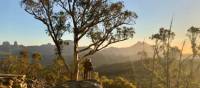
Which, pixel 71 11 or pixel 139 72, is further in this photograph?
pixel 139 72

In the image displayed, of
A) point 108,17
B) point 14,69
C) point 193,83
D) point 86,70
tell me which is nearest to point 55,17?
point 108,17

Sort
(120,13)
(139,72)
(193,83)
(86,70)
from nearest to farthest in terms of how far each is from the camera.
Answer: (86,70) → (120,13) → (193,83) → (139,72)

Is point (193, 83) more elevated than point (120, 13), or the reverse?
point (120, 13)

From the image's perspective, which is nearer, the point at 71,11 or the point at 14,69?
the point at 71,11

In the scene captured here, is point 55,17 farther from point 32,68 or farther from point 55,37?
point 32,68

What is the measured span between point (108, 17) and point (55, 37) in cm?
602

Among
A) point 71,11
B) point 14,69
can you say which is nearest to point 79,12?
point 71,11

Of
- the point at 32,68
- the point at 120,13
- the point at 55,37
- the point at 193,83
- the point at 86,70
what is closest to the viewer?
the point at 86,70

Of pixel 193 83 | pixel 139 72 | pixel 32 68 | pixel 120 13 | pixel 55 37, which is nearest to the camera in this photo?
pixel 55 37

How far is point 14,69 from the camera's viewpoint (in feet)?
294

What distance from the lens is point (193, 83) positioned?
10081 centimetres

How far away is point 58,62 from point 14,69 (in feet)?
38.7

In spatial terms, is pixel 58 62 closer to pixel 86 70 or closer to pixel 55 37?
pixel 55 37

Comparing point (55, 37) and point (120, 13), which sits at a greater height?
point (120, 13)
